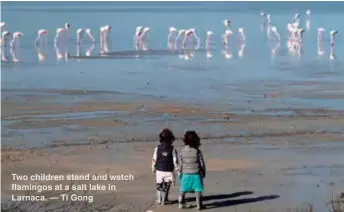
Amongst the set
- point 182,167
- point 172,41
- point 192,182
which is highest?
point 172,41

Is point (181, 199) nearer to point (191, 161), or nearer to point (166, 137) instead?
point (191, 161)

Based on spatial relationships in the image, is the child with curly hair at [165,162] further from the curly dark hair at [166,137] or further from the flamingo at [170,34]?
the flamingo at [170,34]

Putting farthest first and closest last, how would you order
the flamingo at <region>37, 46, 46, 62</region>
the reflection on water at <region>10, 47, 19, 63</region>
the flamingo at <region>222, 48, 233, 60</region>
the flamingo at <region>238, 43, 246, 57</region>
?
1. the flamingo at <region>238, 43, 246, 57</region>
2. the flamingo at <region>222, 48, 233, 60</region>
3. the flamingo at <region>37, 46, 46, 62</region>
4. the reflection on water at <region>10, 47, 19, 63</region>

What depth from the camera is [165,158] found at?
9.20 meters

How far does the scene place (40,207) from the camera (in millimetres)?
9086

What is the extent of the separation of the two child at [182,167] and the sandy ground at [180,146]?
210 mm

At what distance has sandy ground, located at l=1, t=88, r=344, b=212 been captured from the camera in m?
9.87

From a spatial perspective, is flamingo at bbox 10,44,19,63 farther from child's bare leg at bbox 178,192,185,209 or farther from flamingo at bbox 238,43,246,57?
child's bare leg at bbox 178,192,185,209

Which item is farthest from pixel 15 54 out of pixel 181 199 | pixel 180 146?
pixel 181 199

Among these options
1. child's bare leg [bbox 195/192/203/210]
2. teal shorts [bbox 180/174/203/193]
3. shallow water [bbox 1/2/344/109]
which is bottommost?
child's bare leg [bbox 195/192/203/210]

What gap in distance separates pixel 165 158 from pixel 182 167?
9.7 inches

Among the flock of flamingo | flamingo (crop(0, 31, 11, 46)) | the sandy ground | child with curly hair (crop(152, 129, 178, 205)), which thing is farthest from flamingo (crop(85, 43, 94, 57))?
child with curly hair (crop(152, 129, 178, 205))

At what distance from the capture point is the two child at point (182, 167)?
29.5 feet

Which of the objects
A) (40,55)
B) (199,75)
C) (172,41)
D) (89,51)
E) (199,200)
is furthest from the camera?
(172,41)
